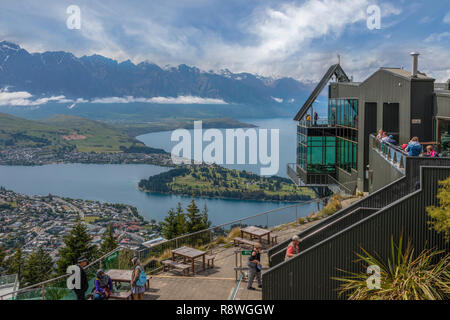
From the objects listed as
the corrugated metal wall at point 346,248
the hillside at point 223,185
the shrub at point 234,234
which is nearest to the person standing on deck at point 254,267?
the corrugated metal wall at point 346,248

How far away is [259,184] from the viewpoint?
138m

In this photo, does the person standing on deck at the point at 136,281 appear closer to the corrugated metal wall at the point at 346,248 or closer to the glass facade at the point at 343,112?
the corrugated metal wall at the point at 346,248

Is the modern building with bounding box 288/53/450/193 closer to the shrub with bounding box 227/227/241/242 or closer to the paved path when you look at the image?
the shrub with bounding box 227/227/241/242

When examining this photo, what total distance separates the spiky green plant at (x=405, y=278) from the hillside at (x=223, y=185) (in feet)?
360

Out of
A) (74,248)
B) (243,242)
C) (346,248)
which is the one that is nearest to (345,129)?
(243,242)

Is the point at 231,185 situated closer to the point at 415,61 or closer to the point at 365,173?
the point at 365,173

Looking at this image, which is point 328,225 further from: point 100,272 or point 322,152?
point 322,152

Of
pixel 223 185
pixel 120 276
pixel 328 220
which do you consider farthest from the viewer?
pixel 223 185

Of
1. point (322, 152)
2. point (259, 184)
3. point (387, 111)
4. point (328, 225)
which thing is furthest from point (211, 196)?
point (328, 225)

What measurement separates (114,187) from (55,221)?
49754mm

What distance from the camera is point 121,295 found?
991 centimetres

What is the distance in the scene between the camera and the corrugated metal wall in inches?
410

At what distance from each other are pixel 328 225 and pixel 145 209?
111 m

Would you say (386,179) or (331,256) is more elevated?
(386,179)
